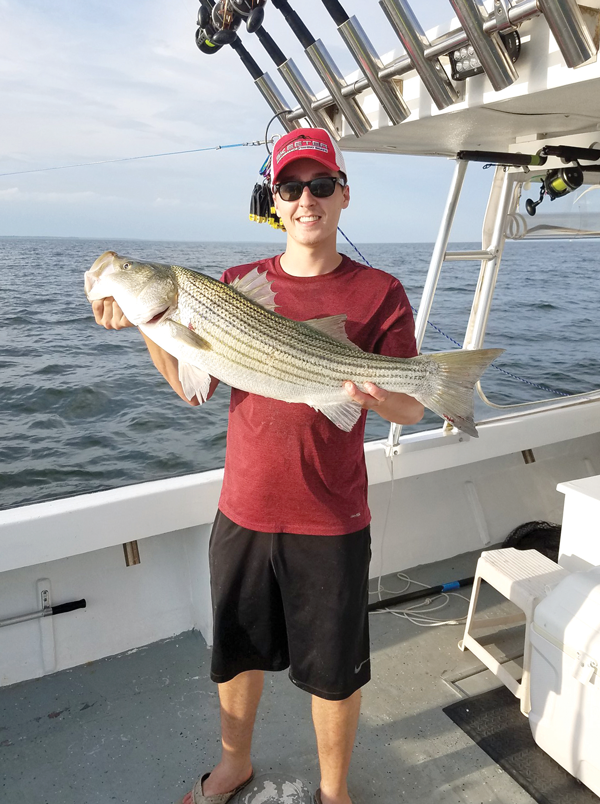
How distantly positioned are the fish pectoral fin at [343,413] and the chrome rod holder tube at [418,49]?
60.6 inches

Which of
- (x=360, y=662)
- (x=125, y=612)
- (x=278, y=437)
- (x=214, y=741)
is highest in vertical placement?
(x=278, y=437)

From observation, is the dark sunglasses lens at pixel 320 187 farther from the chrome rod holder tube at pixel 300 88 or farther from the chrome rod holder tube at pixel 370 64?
the chrome rod holder tube at pixel 300 88

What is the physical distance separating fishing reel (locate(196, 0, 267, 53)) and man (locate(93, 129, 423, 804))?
0.98 meters

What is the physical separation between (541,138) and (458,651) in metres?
3.34

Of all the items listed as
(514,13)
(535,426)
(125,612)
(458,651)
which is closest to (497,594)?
(458,651)

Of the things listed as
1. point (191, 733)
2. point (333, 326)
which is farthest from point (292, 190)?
point (191, 733)

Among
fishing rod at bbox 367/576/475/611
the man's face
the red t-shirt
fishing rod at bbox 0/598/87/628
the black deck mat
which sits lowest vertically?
the black deck mat

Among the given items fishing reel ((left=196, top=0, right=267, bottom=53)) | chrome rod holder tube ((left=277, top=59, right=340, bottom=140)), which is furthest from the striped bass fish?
chrome rod holder tube ((left=277, top=59, right=340, bottom=140))

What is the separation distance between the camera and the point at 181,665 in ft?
12.3

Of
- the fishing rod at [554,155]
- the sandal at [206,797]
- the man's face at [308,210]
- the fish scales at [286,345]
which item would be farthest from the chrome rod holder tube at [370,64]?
the sandal at [206,797]

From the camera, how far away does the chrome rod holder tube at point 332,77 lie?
304 centimetres

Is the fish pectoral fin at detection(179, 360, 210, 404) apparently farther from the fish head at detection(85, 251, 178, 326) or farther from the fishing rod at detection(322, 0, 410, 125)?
the fishing rod at detection(322, 0, 410, 125)

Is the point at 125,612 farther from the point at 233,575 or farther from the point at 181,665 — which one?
the point at 233,575

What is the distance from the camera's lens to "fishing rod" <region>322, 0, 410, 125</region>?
2668mm
